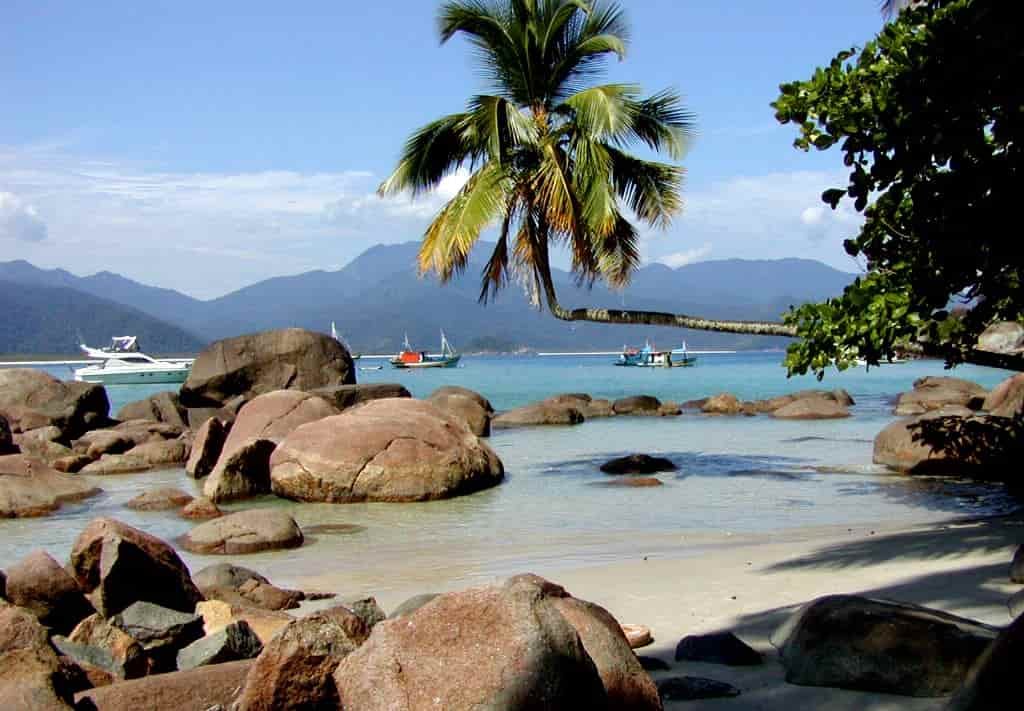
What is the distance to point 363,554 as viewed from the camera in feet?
36.8

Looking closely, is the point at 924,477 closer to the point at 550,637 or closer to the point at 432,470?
the point at 432,470

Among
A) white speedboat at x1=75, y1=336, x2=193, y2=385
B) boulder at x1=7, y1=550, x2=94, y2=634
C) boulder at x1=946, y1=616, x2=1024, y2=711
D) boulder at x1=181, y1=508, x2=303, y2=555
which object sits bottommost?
white speedboat at x1=75, y1=336, x2=193, y2=385

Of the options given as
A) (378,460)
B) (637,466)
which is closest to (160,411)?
(637,466)

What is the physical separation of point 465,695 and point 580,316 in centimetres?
1194

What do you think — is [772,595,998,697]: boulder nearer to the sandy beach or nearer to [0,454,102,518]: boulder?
the sandy beach

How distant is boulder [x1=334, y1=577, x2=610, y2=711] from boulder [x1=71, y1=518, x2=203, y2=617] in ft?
12.3

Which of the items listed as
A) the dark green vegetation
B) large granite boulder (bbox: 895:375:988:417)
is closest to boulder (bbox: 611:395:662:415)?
large granite boulder (bbox: 895:375:988:417)

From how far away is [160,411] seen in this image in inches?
1296

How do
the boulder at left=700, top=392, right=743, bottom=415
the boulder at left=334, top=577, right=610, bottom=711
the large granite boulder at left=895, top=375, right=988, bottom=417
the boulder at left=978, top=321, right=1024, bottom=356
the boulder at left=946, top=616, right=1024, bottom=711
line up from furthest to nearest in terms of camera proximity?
the boulder at left=700, top=392, right=743, bottom=415
the large granite boulder at left=895, top=375, right=988, bottom=417
the boulder at left=978, top=321, right=1024, bottom=356
the boulder at left=334, top=577, right=610, bottom=711
the boulder at left=946, top=616, right=1024, bottom=711

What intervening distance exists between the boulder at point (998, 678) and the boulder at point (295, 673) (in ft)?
7.82

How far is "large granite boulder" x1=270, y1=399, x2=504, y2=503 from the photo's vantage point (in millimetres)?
15047

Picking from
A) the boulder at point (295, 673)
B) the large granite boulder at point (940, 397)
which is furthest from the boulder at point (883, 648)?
the large granite boulder at point (940, 397)

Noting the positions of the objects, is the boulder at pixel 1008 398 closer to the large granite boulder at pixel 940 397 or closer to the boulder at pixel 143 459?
the large granite boulder at pixel 940 397

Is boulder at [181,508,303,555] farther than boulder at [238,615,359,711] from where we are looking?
Yes
